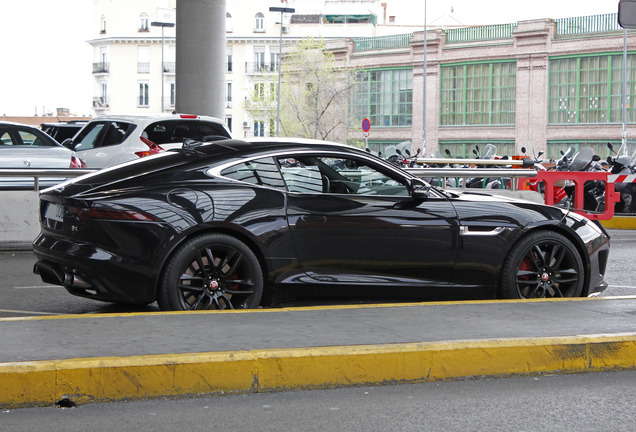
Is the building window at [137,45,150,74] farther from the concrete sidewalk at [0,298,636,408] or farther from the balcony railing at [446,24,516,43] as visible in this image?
the concrete sidewalk at [0,298,636,408]

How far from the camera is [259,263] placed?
7105mm

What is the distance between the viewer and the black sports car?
6805 mm

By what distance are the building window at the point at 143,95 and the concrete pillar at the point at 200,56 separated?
82.4 m

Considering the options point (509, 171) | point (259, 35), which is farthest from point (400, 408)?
point (259, 35)

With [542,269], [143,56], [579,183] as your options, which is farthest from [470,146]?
[143,56]

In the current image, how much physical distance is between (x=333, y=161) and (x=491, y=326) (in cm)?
206

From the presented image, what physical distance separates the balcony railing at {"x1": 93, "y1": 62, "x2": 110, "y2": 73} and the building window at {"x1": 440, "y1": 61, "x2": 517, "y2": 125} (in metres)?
53.9

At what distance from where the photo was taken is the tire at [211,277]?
6844mm

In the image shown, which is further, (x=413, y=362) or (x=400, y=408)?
(x=413, y=362)

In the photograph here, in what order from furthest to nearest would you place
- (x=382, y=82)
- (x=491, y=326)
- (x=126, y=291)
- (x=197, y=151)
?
1. (x=382, y=82)
2. (x=197, y=151)
3. (x=126, y=291)
4. (x=491, y=326)

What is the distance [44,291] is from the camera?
907 centimetres

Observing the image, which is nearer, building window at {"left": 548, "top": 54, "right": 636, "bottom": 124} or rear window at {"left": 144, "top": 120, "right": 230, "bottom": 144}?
rear window at {"left": 144, "top": 120, "right": 230, "bottom": 144}

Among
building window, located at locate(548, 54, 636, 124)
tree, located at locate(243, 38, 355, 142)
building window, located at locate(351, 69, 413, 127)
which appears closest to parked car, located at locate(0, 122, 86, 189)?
building window, located at locate(548, 54, 636, 124)

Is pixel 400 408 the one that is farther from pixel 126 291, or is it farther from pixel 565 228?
pixel 565 228
